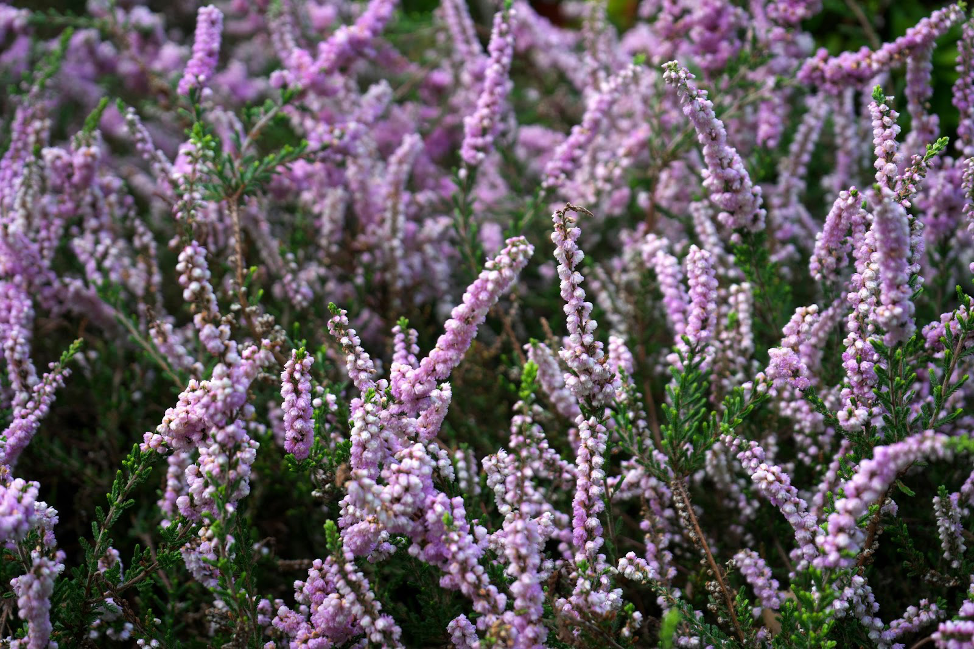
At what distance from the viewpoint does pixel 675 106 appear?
3854mm

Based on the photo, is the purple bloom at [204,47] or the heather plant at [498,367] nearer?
the heather plant at [498,367]

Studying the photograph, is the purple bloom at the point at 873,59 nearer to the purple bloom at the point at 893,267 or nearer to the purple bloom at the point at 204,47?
the purple bloom at the point at 893,267

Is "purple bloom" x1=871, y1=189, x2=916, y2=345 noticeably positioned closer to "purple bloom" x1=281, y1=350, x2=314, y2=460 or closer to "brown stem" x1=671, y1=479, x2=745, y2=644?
"brown stem" x1=671, y1=479, x2=745, y2=644

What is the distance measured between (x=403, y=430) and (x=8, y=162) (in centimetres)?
244

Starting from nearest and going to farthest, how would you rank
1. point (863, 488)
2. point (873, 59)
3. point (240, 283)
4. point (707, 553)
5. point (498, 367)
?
point (863, 488), point (707, 553), point (240, 283), point (873, 59), point (498, 367)

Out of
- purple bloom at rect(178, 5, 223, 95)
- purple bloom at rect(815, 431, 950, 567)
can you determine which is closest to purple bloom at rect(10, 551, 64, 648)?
purple bloom at rect(815, 431, 950, 567)

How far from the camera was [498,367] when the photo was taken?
11.5 feet

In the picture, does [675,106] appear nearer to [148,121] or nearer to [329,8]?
[329,8]

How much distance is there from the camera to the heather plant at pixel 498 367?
1787 millimetres

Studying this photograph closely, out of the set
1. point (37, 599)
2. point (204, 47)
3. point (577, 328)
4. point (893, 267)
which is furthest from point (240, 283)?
point (893, 267)

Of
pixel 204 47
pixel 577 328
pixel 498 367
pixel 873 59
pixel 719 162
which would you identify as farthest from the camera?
pixel 498 367

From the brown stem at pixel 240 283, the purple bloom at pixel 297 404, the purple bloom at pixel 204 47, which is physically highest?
the purple bloom at pixel 204 47

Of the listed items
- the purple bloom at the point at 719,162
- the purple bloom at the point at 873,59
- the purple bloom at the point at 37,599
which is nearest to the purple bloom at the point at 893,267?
the purple bloom at the point at 719,162

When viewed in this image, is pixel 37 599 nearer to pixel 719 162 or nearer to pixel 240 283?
pixel 240 283
